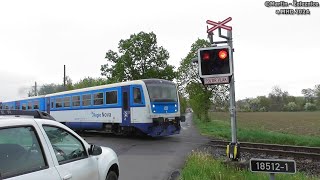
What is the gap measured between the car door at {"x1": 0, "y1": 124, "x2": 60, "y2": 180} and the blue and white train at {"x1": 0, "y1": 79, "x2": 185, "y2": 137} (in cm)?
1354

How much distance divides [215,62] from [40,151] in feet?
15.8

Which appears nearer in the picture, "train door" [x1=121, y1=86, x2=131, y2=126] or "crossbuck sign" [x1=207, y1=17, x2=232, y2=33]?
"crossbuck sign" [x1=207, y1=17, x2=232, y2=33]

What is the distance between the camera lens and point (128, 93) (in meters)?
18.6

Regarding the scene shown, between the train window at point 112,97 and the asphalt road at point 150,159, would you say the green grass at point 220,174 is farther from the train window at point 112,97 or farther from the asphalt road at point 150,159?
the train window at point 112,97

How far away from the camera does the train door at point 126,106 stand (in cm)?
1864

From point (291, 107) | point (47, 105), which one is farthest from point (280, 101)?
point (47, 105)

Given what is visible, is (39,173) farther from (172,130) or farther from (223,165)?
(172,130)

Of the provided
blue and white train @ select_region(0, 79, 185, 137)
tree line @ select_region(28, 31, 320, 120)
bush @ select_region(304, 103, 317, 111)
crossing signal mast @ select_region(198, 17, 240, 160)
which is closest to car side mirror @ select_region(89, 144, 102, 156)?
crossing signal mast @ select_region(198, 17, 240, 160)

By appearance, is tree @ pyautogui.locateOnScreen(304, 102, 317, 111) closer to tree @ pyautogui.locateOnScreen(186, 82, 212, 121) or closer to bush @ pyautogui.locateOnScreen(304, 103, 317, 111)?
bush @ pyautogui.locateOnScreen(304, 103, 317, 111)

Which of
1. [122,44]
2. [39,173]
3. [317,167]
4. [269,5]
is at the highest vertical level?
[122,44]

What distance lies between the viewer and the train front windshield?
1811cm

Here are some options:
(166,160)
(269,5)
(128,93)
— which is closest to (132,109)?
(128,93)

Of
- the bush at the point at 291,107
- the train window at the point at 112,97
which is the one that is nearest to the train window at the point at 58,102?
the train window at the point at 112,97

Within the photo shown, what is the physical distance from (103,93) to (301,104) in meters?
96.9
